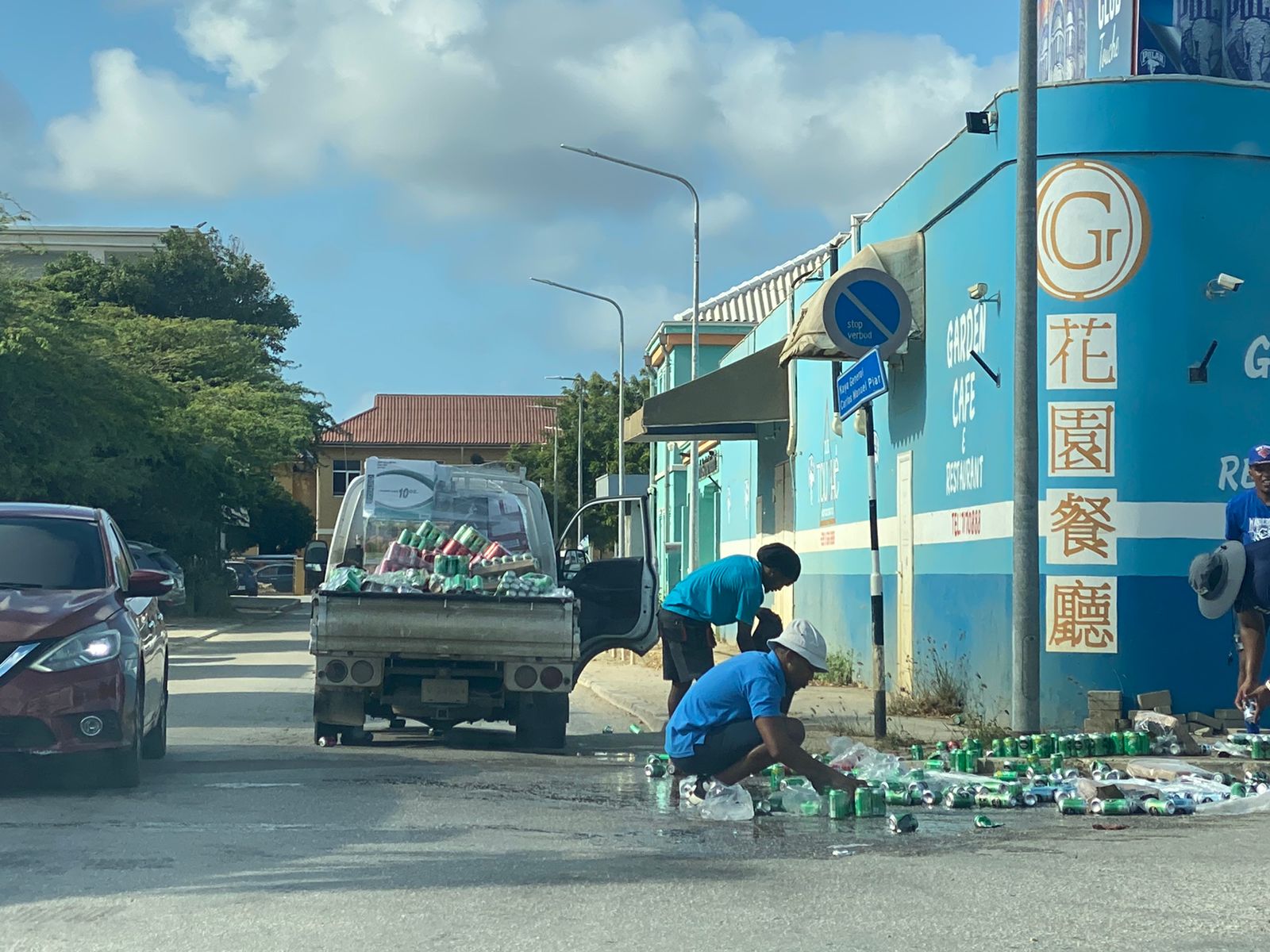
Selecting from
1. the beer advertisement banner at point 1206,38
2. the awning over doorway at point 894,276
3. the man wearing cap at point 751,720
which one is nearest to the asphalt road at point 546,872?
the man wearing cap at point 751,720

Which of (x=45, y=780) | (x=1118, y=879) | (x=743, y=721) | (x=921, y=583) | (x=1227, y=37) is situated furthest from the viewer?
(x=921, y=583)

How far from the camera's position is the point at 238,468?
43125mm

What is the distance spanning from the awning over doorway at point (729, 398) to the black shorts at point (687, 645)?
10.7m

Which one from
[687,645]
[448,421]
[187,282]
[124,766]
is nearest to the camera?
[124,766]

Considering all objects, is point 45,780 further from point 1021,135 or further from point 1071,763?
point 1021,135

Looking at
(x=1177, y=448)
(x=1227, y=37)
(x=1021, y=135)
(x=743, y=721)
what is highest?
(x=1227, y=37)

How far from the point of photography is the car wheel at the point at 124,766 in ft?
31.0

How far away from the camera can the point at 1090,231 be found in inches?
513

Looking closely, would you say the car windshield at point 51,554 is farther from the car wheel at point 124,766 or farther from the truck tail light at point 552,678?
the truck tail light at point 552,678

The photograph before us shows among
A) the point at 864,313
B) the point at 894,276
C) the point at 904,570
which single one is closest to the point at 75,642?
the point at 864,313

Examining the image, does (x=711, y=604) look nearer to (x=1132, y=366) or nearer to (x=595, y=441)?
(x=1132, y=366)

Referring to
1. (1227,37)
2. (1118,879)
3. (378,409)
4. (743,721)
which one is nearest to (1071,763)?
(743,721)

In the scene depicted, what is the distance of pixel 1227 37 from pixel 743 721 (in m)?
9.15

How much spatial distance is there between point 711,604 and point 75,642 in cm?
410
